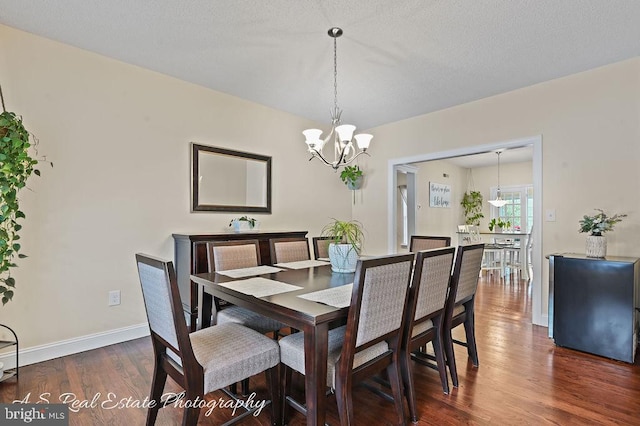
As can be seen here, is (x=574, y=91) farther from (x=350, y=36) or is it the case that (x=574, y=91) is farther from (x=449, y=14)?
(x=350, y=36)

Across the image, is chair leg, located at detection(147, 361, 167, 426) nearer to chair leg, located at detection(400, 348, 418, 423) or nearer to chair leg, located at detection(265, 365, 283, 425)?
chair leg, located at detection(265, 365, 283, 425)

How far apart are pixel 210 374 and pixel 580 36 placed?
344 centimetres

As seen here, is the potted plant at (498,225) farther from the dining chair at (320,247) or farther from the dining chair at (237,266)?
the dining chair at (237,266)

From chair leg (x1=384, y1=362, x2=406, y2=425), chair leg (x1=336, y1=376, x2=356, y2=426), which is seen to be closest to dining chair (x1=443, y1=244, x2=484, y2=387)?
chair leg (x1=384, y1=362, x2=406, y2=425)

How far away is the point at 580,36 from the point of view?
2592 mm

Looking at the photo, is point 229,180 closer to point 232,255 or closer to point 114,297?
point 232,255

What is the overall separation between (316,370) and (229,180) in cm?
280

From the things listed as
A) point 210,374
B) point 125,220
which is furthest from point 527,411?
point 125,220

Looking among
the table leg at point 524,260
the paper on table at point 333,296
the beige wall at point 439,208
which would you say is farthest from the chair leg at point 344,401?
the beige wall at point 439,208

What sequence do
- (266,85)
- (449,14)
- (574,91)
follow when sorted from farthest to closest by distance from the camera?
(266,85) → (574,91) → (449,14)

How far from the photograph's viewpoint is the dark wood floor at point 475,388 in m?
1.82

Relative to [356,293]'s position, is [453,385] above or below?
below

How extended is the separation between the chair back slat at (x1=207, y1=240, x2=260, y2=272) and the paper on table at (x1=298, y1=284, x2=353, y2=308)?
104 centimetres

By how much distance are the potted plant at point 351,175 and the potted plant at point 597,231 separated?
272 cm
